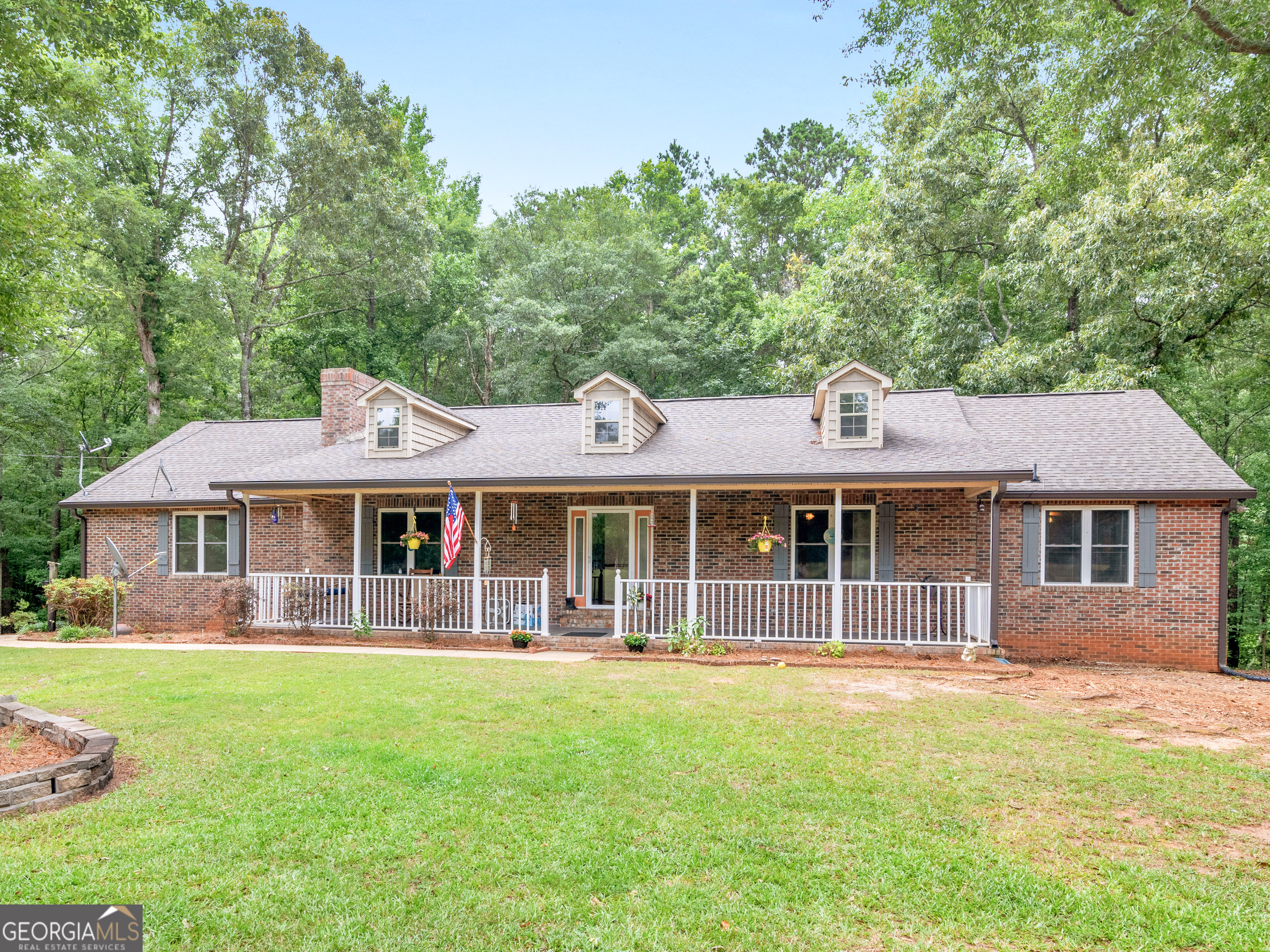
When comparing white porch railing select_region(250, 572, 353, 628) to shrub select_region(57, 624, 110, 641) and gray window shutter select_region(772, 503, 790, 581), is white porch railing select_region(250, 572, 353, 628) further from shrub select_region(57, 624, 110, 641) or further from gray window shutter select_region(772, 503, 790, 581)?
gray window shutter select_region(772, 503, 790, 581)

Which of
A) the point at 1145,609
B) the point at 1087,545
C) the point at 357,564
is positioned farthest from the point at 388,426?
the point at 1145,609

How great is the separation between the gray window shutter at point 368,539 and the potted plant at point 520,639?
169 inches

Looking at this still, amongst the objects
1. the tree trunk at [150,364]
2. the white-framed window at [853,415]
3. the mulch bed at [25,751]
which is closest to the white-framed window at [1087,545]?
the white-framed window at [853,415]

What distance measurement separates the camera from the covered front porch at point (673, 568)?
1177cm

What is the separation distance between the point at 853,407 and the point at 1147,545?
4861 mm

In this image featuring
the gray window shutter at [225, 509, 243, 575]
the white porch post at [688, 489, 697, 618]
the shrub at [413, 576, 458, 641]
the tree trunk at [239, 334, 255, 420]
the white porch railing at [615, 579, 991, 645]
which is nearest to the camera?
the white porch railing at [615, 579, 991, 645]

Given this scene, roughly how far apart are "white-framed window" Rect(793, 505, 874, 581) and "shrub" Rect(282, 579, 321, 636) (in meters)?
8.52

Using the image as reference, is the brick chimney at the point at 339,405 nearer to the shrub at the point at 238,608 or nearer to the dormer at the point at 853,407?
the shrub at the point at 238,608

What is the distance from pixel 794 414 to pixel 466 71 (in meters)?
17.9

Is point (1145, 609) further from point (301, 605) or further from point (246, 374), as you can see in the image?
point (246, 374)

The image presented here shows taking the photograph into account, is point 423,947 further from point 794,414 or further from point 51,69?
point 51,69

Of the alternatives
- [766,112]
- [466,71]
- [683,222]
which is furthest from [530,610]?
[766,112]

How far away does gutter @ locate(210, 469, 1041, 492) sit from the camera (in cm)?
1059

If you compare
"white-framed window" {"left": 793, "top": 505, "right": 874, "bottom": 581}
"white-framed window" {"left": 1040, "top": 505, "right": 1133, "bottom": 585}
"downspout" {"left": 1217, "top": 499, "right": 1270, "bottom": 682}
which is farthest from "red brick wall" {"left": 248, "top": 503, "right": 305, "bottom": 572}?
"downspout" {"left": 1217, "top": 499, "right": 1270, "bottom": 682}
